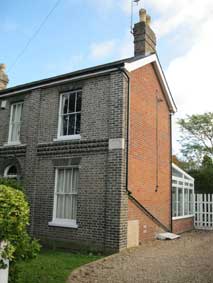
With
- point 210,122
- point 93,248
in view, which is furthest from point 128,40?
point 210,122

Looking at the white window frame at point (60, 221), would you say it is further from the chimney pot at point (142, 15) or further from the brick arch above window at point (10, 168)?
the chimney pot at point (142, 15)

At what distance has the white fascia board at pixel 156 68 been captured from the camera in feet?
39.9

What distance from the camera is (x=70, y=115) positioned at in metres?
12.8

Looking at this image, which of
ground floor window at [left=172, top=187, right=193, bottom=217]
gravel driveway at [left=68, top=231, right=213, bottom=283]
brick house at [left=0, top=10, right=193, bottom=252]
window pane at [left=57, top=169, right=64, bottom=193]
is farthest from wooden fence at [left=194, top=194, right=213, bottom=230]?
→ window pane at [left=57, top=169, right=64, bottom=193]

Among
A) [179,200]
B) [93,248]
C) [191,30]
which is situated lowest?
[93,248]

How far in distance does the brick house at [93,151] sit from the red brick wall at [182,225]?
90 centimetres

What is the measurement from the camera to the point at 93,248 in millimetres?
10688

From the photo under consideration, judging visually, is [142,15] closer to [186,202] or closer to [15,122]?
[15,122]

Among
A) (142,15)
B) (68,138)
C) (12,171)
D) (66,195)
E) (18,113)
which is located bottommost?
(66,195)

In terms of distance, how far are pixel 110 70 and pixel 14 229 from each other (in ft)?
25.3

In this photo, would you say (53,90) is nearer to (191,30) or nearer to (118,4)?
(118,4)

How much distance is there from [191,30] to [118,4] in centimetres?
268

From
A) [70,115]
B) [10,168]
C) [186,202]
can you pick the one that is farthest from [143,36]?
[186,202]

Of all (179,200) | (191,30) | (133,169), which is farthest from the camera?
(179,200)
